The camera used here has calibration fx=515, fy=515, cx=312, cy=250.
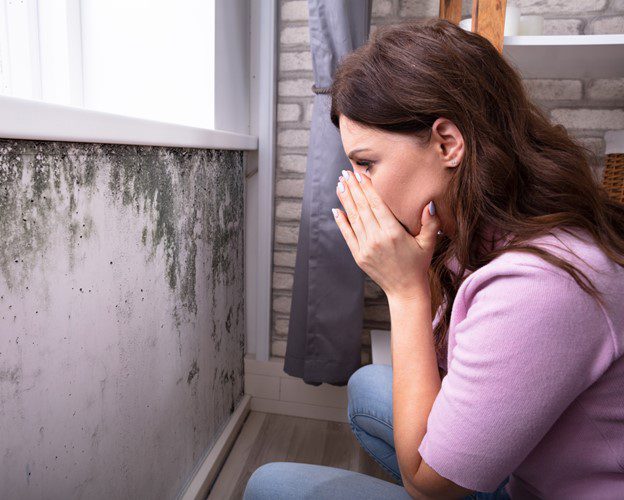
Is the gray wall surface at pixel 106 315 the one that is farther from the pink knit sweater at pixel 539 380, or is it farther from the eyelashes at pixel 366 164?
the pink knit sweater at pixel 539 380

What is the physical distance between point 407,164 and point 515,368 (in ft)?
1.07

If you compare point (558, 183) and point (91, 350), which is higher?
point (558, 183)

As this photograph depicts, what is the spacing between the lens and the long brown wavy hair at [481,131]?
0.69m

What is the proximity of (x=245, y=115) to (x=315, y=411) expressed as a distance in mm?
1018

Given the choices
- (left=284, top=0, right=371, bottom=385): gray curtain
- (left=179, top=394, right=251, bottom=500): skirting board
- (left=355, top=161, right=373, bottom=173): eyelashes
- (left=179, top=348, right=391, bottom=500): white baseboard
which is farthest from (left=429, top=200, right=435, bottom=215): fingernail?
(left=179, top=348, right=391, bottom=500): white baseboard

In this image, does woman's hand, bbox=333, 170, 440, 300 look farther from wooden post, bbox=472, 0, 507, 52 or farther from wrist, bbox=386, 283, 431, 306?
wooden post, bbox=472, 0, 507, 52

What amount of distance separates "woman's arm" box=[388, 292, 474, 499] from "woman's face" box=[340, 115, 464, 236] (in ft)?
0.43

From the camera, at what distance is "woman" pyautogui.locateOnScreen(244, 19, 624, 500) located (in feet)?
1.87

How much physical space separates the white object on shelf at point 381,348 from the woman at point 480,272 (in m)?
0.53

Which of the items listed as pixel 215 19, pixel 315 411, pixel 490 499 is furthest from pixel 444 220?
pixel 315 411

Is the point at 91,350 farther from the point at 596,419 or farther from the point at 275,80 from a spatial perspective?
the point at 275,80

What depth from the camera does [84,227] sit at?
2.50 ft

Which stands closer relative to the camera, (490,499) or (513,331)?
(513,331)

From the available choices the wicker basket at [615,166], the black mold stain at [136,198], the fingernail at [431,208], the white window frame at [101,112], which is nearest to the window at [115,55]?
the white window frame at [101,112]
